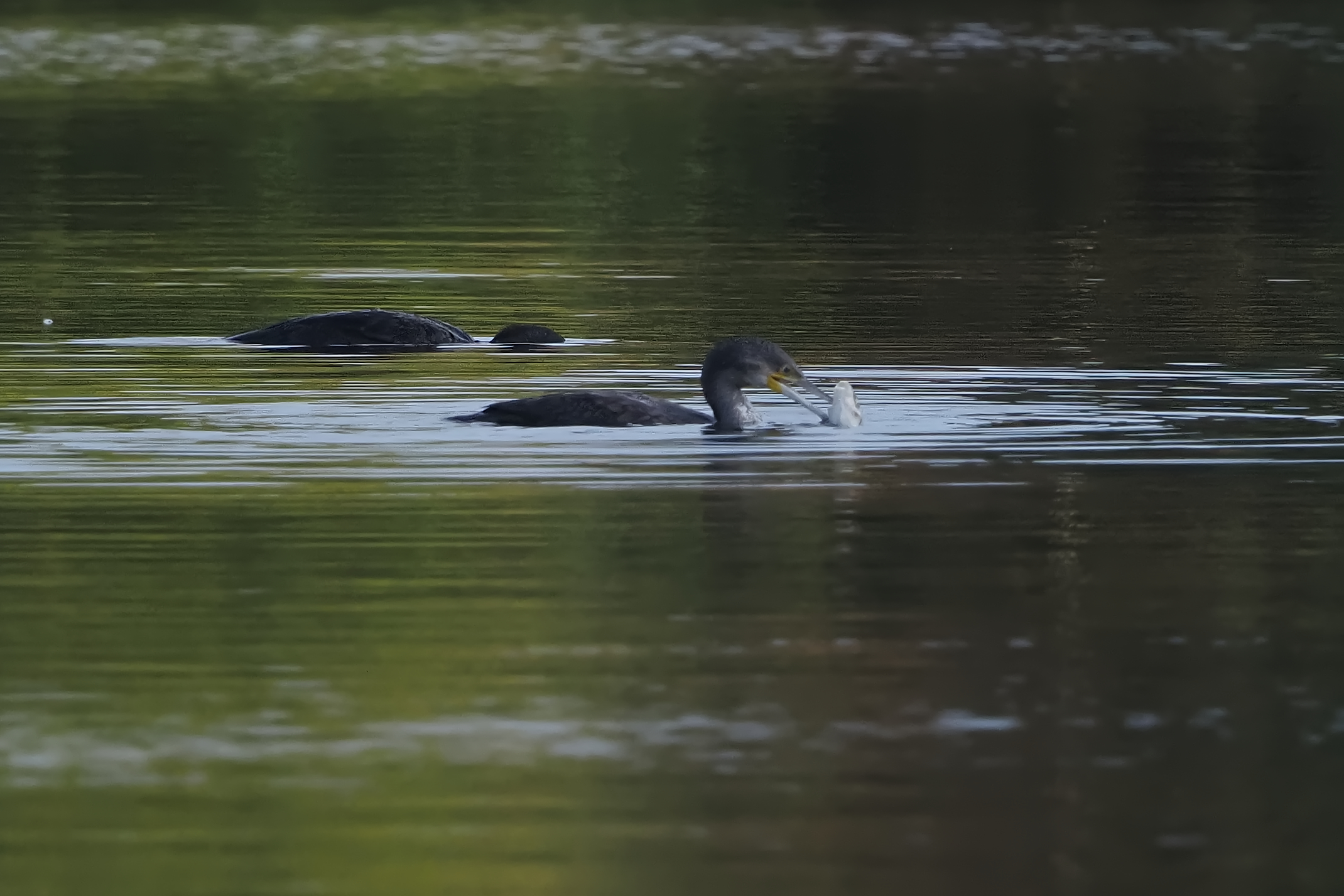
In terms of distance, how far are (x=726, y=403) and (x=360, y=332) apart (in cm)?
494

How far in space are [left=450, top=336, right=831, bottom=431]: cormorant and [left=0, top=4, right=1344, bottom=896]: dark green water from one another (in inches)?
5.5

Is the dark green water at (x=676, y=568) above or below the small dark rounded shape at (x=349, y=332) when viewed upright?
below

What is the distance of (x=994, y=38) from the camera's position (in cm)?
6650

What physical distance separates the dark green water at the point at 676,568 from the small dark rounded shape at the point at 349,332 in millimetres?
336

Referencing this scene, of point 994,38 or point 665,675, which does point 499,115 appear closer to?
point 994,38

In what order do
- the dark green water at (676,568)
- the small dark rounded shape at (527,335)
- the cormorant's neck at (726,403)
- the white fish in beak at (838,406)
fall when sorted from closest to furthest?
the dark green water at (676,568)
the white fish in beak at (838,406)
the cormorant's neck at (726,403)
the small dark rounded shape at (527,335)

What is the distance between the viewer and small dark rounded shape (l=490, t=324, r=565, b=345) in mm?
19547

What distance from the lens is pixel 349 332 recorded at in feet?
64.4

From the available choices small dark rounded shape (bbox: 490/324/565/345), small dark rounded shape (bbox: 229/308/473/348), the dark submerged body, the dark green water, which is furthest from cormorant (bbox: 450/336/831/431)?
small dark rounded shape (bbox: 229/308/473/348)

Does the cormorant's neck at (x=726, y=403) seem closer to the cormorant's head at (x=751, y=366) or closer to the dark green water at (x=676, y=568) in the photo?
the cormorant's head at (x=751, y=366)

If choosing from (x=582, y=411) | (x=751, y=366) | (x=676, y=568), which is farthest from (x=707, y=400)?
(x=676, y=568)

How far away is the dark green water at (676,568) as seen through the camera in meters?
7.83

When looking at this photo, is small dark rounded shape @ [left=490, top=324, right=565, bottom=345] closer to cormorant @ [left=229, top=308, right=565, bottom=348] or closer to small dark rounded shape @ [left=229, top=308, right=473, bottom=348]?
cormorant @ [left=229, top=308, right=565, bottom=348]

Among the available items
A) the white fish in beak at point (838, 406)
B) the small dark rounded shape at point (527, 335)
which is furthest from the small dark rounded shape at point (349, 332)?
the white fish in beak at point (838, 406)
